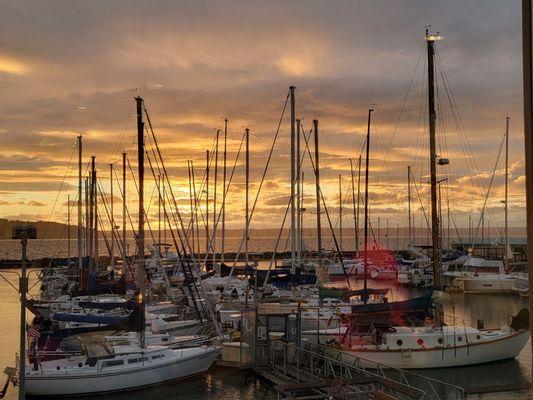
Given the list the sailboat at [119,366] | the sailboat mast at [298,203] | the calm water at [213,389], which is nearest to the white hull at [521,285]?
the sailboat mast at [298,203]

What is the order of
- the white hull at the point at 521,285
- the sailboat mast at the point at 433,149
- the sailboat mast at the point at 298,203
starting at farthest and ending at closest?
the white hull at the point at 521,285 → the sailboat mast at the point at 298,203 → the sailboat mast at the point at 433,149

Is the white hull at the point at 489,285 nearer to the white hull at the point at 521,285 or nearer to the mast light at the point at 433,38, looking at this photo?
the white hull at the point at 521,285

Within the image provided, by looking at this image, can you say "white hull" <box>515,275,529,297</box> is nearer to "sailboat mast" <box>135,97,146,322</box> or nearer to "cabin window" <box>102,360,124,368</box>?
"sailboat mast" <box>135,97,146,322</box>

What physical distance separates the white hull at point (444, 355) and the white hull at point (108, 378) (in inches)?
317

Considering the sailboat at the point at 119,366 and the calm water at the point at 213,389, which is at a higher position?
the sailboat at the point at 119,366

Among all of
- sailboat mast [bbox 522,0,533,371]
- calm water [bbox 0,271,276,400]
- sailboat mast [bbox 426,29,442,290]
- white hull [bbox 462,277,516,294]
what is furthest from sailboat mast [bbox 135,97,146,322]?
white hull [bbox 462,277,516,294]

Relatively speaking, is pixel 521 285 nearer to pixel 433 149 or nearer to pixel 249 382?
pixel 433 149

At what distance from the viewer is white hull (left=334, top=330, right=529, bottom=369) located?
92.8 ft

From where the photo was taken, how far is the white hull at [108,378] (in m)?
24.1

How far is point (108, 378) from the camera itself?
81.0 ft

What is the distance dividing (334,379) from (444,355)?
30.3 ft

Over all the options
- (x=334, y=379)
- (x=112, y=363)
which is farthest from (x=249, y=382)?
(x=112, y=363)

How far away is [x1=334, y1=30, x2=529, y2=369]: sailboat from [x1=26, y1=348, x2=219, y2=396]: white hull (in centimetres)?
809

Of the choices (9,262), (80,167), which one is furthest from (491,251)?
(9,262)
